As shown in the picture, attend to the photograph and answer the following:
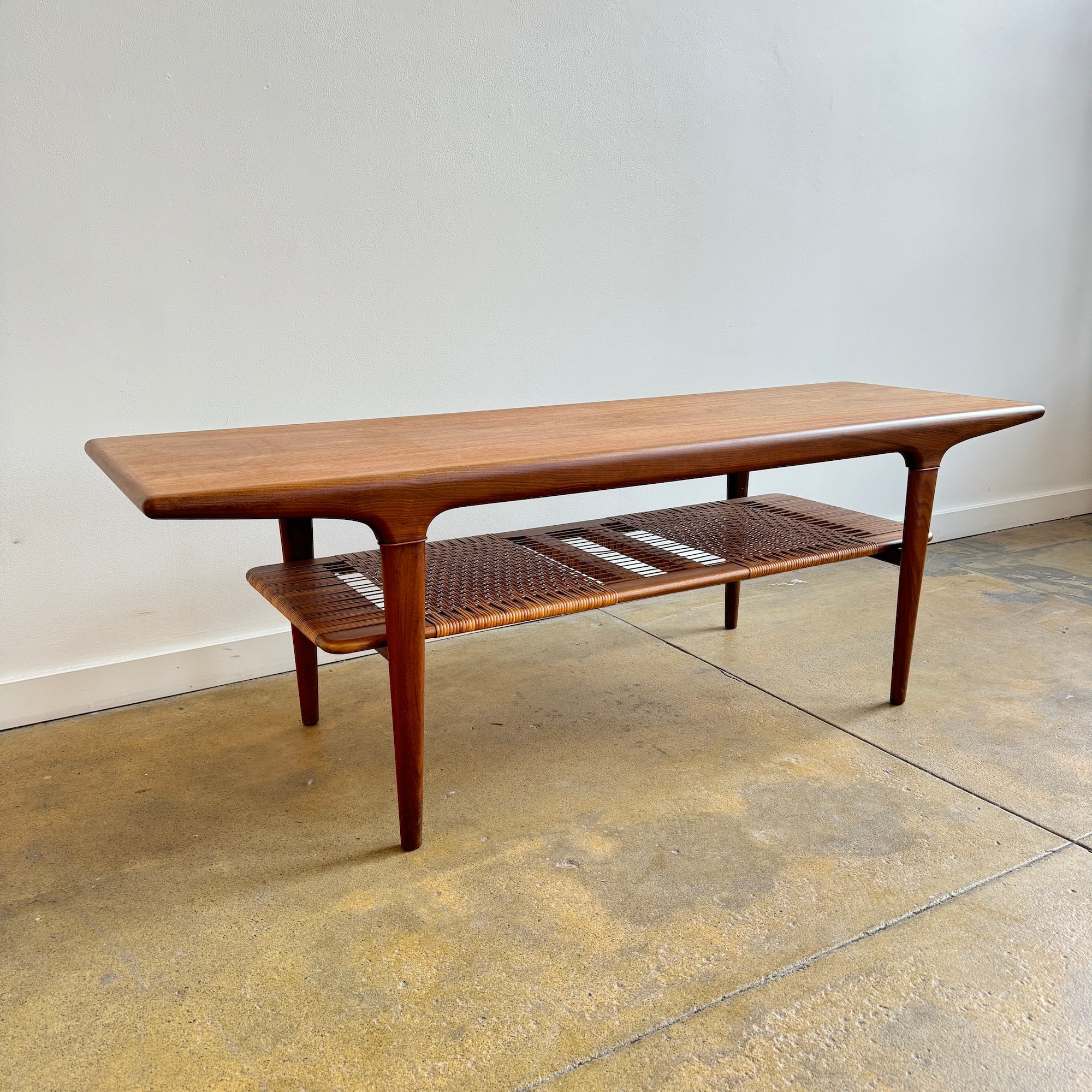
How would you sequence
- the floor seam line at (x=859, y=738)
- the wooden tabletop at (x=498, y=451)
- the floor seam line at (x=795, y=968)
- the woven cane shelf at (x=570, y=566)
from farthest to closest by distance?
the floor seam line at (x=859, y=738)
the woven cane shelf at (x=570, y=566)
the wooden tabletop at (x=498, y=451)
the floor seam line at (x=795, y=968)

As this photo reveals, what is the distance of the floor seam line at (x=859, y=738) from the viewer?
1784 mm

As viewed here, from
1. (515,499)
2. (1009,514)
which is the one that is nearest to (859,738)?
(515,499)

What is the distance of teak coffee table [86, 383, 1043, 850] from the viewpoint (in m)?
1.49

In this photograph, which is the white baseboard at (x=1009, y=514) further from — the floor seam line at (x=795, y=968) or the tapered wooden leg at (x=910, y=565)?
the floor seam line at (x=795, y=968)

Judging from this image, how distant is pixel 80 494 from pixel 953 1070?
2005 mm

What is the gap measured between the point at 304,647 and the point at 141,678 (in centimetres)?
51

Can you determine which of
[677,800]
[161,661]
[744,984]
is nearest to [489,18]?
[161,661]

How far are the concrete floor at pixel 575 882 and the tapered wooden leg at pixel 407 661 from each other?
108mm

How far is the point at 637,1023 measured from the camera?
1.31m

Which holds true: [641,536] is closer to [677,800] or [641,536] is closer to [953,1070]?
[677,800]

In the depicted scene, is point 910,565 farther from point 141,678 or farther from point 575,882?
point 141,678

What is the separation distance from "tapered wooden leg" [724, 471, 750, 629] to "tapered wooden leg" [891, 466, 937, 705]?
486 millimetres

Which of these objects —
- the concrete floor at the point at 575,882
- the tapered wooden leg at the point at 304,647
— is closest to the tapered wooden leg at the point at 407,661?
the concrete floor at the point at 575,882

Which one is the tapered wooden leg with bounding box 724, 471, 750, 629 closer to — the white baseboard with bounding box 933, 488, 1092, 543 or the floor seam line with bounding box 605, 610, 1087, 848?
the floor seam line with bounding box 605, 610, 1087, 848
